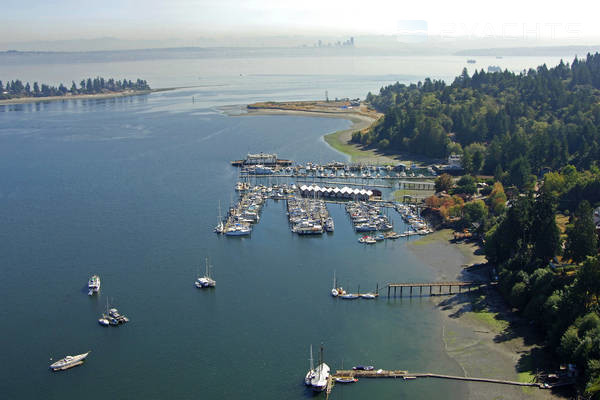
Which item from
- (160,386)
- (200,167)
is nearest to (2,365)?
(160,386)

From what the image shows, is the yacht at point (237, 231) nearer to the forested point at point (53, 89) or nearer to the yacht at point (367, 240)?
the yacht at point (367, 240)

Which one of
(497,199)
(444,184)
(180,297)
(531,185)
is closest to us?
(180,297)

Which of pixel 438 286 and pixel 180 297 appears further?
pixel 438 286

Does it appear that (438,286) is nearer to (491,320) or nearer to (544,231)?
(491,320)

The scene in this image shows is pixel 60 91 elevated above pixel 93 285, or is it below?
above

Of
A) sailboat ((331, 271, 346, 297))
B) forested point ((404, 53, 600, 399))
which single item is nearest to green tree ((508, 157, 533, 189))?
forested point ((404, 53, 600, 399))

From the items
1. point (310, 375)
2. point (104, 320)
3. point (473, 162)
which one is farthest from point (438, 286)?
point (473, 162)

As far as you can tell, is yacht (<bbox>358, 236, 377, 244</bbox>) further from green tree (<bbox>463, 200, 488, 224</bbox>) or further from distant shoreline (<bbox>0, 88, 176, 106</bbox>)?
distant shoreline (<bbox>0, 88, 176, 106</bbox>)
